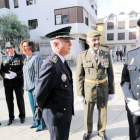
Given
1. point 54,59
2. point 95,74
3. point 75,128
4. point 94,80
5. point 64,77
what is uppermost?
point 54,59

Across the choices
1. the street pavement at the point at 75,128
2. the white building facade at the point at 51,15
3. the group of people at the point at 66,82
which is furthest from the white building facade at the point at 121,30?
the group of people at the point at 66,82

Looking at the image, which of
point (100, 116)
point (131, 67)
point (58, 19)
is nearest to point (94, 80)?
point (100, 116)

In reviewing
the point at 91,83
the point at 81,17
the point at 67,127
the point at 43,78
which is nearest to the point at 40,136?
the point at 67,127

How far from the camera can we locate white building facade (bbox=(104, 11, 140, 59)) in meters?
33.7

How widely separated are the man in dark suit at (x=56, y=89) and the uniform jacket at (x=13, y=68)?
171 centimetres

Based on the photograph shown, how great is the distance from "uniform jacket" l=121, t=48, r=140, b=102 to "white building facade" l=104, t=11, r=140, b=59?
3421 cm

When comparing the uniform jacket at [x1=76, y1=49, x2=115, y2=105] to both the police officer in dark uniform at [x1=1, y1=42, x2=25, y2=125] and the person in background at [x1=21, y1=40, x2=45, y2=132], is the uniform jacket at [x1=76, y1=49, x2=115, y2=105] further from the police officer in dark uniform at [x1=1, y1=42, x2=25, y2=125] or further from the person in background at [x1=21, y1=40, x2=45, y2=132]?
the police officer in dark uniform at [x1=1, y1=42, x2=25, y2=125]

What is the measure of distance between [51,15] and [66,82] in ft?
51.2

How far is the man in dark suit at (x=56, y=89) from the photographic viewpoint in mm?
1515

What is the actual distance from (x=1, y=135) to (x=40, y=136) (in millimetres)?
789

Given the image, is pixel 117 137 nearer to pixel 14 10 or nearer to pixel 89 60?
pixel 89 60

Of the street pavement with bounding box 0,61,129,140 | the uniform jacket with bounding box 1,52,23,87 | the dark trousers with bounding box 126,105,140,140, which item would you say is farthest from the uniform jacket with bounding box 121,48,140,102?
the uniform jacket with bounding box 1,52,23,87

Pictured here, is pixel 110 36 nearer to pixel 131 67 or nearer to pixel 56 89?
pixel 131 67

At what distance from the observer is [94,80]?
2387 millimetres
